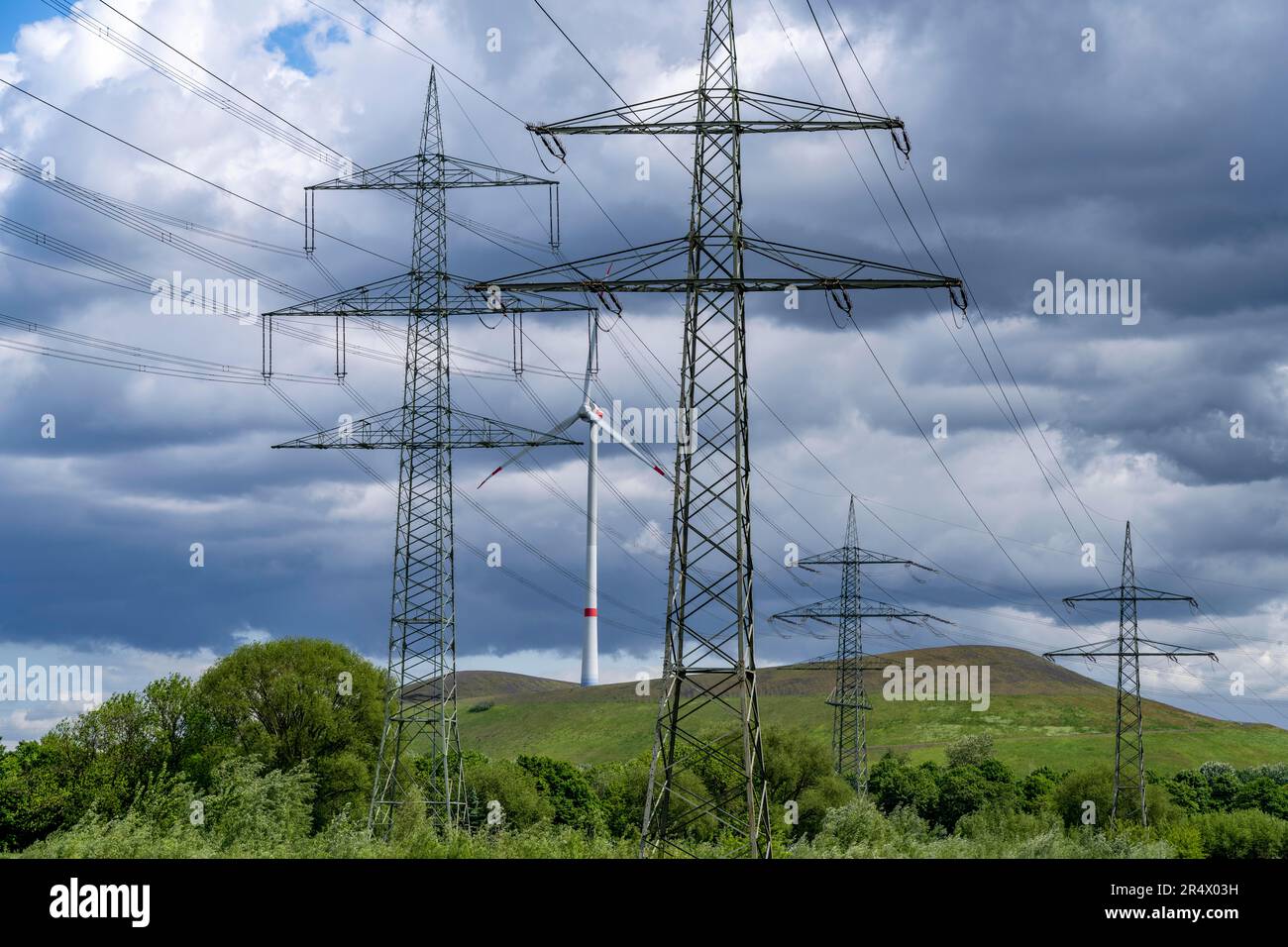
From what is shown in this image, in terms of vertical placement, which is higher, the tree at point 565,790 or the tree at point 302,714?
the tree at point 302,714

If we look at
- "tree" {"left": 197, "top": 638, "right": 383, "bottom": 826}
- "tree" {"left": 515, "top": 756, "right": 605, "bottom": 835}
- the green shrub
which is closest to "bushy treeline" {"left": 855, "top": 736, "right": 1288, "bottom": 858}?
the green shrub

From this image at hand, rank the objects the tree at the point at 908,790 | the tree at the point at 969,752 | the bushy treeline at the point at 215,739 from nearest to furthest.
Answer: the bushy treeline at the point at 215,739 → the tree at the point at 908,790 → the tree at the point at 969,752

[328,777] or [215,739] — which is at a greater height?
[215,739]

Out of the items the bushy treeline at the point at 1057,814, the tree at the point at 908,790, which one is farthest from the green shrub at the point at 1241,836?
the tree at the point at 908,790

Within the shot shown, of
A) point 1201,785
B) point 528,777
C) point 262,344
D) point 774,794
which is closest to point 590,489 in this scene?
point 528,777

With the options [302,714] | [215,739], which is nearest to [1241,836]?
[302,714]

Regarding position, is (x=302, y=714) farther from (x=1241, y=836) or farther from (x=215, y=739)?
(x=1241, y=836)

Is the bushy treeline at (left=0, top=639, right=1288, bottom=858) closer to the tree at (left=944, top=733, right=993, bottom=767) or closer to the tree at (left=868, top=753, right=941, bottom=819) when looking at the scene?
the tree at (left=868, top=753, right=941, bottom=819)

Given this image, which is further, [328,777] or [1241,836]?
[1241,836]

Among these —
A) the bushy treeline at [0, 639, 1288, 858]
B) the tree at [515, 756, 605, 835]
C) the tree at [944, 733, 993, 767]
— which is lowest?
the tree at [944, 733, 993, 767]

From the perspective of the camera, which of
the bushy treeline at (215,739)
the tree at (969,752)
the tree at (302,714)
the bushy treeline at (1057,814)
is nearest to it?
the bushy treeline at (1057,814)

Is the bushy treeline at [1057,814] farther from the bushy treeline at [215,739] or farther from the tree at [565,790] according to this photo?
the bushy treeline at [215,739]
